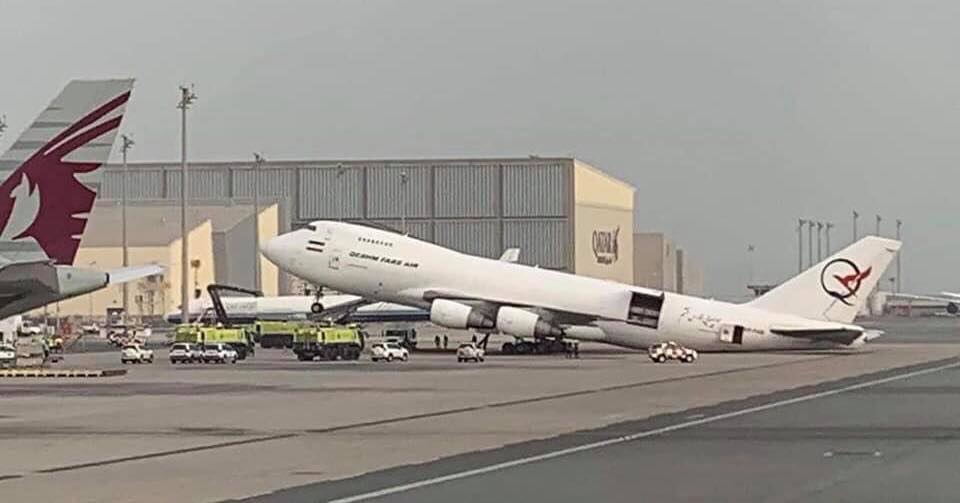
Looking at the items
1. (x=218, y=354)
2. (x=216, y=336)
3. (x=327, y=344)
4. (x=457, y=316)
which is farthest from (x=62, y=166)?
(x=457, y=316)

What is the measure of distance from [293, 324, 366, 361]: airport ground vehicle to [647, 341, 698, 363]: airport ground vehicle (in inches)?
547

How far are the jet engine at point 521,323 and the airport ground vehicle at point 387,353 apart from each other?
6.45 meters

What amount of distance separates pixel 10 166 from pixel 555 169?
4879 inches

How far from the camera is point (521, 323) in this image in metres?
87.0

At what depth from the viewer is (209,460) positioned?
2895 cm

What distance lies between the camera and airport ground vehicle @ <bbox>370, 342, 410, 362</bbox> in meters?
→ 80.4

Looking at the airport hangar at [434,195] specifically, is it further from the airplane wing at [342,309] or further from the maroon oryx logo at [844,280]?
the maroon oryx logo at [844,280]

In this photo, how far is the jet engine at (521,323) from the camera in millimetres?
86875

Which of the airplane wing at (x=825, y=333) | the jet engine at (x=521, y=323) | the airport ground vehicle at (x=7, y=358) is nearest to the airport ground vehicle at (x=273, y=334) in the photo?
the jet engine at (x=521, y=323)

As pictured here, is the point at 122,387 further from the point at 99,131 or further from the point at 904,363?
the point at 904,363

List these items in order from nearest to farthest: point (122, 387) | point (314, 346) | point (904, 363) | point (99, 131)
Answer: point (99, 131) → point (122, 387) → point (904, 363) → point (314, 346)

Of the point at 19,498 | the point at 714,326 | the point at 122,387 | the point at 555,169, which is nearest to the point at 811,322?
the point at 714,326

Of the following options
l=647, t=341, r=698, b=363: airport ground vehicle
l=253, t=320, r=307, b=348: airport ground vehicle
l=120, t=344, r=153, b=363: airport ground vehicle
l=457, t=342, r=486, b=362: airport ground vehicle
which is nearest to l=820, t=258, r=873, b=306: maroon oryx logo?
l=647, t=341, r=698, b=363: airport ground vehicle

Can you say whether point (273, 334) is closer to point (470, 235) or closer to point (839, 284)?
point (839, 284)
